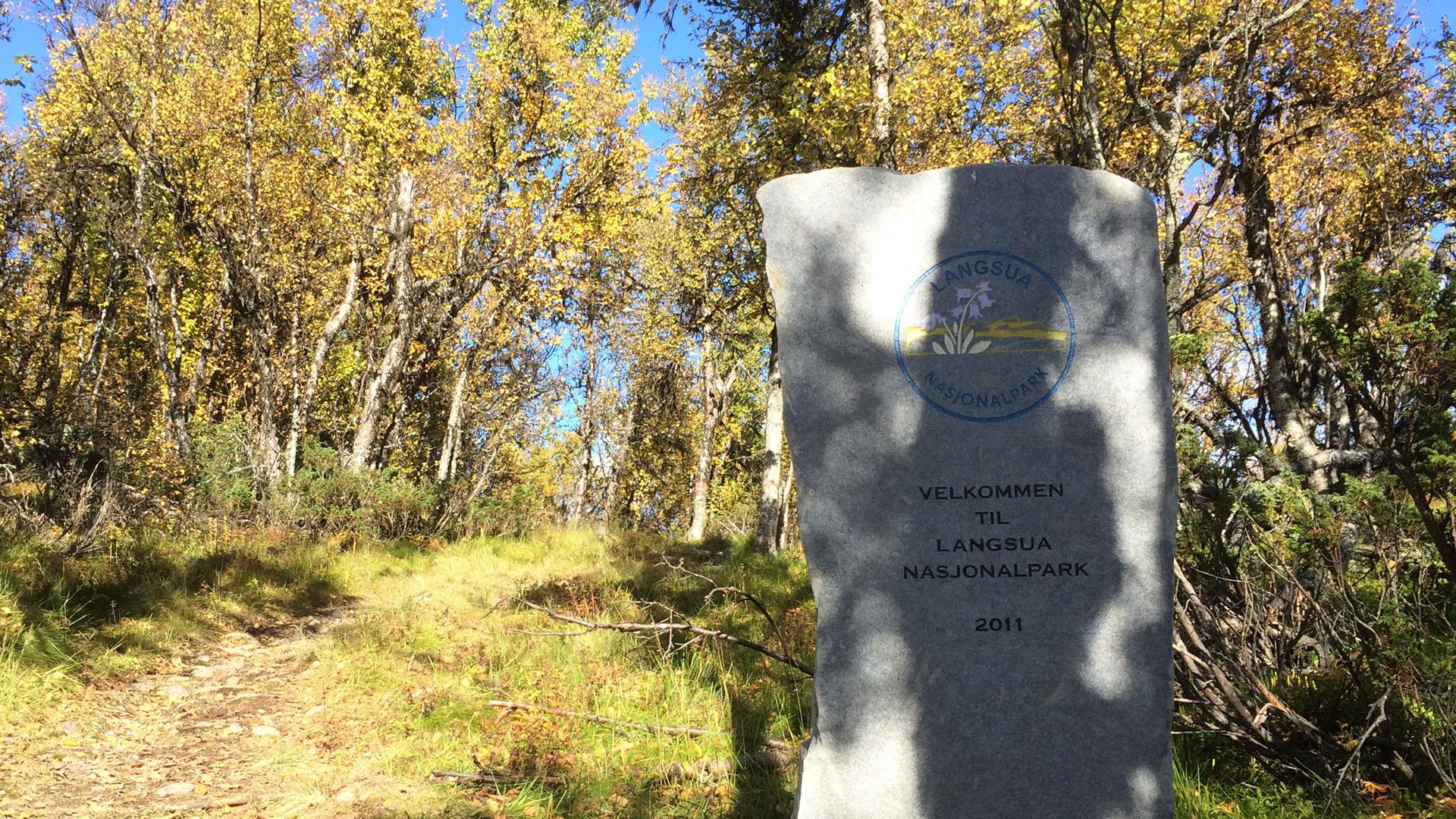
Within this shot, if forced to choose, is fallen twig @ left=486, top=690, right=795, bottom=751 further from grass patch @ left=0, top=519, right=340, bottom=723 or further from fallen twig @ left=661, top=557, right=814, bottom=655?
grass patch @ left=0, top=519, right=340, bottom=723

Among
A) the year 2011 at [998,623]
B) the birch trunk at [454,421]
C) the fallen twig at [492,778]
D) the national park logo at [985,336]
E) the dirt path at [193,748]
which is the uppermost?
the birch trunk at [454,421]

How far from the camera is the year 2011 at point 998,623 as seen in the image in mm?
2887

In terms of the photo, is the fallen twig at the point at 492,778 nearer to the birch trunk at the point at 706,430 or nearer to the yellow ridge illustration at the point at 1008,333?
the yellow ridge illustration at the point at 1008,333

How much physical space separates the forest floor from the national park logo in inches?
85.1

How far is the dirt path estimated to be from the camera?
4043 mm

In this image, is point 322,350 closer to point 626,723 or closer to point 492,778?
point 626,723

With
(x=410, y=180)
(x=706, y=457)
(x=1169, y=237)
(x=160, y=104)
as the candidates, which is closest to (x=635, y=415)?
(x=706, y=457)

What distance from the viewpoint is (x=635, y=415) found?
24656 mm

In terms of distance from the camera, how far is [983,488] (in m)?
2.97

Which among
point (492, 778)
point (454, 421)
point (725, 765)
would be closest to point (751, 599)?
point (725, 765)

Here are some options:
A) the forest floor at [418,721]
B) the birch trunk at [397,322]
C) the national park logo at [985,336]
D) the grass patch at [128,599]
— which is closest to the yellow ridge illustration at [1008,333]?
the national park logo at [985,336]

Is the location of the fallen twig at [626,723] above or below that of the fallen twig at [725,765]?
above

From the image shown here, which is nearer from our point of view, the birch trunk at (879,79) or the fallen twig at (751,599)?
the fallen twig at (751,599)

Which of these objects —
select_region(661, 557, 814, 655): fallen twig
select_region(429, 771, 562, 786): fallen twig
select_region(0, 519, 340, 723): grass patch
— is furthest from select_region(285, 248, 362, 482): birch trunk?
select_region(429, 771, 562, 786): fallen twig
